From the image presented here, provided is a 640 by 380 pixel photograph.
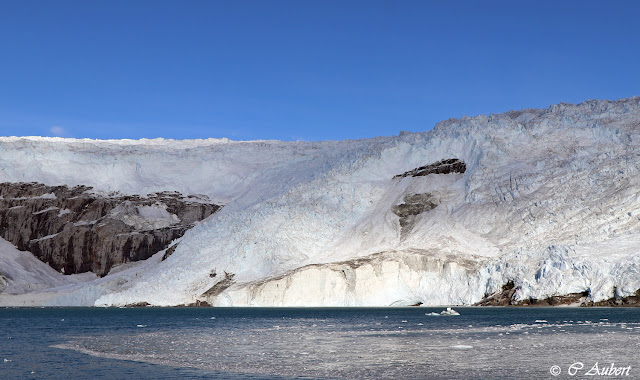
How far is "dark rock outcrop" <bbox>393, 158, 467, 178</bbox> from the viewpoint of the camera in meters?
118

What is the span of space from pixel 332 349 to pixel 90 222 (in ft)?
369

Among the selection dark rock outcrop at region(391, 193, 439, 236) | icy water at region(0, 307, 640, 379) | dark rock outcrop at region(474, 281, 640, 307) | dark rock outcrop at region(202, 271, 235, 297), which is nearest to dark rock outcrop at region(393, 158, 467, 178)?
dark rock outcrop at region(391, 193, 439, 236)

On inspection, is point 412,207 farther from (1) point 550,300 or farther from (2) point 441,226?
(1) point 550,300

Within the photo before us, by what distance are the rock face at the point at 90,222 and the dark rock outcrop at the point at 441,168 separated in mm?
43896

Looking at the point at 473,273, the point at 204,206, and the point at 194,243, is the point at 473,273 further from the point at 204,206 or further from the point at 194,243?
the point at 204,206

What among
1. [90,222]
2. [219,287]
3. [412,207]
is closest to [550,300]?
[412,207]

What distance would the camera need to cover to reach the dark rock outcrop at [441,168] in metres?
118

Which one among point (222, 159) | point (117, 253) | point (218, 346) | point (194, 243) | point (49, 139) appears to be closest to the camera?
point (218, 346)

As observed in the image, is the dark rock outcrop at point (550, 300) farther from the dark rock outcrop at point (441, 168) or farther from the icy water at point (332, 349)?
the dark rock outcrop at point (441, 168)

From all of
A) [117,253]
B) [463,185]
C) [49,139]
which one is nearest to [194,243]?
[117,253]

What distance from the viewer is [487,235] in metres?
100

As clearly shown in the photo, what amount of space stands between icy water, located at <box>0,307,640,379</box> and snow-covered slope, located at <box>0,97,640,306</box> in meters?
24.0

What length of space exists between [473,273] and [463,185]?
28.4m

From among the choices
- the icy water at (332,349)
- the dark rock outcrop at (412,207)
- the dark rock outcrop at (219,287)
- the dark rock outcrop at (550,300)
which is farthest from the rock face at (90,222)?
the icy water at (332,349)
